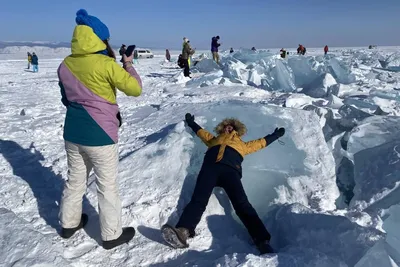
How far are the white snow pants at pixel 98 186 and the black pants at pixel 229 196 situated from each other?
Answer: 51 centimetres

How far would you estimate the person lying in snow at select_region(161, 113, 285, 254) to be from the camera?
8.11 ft

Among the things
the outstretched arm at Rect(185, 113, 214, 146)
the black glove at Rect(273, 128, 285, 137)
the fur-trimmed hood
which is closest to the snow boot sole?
the outstretched arm at Rect(185, 113, 214, 146)

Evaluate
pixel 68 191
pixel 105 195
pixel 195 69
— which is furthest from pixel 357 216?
pixel 195 69

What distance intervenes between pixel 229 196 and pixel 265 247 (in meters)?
0.57

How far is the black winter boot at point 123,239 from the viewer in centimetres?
244

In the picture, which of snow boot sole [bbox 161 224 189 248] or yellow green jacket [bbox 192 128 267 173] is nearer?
snow boot sole [bbox 161 224 189 248]

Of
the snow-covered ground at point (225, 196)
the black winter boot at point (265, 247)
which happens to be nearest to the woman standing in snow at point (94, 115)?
the snow-covered ground at point (225, 196)

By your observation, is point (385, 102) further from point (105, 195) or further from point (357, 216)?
point (105, 195)

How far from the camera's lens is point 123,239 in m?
2.51

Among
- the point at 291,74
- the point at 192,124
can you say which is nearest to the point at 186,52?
the point at 291,74

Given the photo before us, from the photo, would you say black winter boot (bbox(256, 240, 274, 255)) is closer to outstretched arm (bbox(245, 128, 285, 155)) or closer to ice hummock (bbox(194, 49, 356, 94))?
outstretched arm (bbox(245, 128, 285, 155))

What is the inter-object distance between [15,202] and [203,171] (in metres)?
1.66

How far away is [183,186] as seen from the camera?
3.16 metres

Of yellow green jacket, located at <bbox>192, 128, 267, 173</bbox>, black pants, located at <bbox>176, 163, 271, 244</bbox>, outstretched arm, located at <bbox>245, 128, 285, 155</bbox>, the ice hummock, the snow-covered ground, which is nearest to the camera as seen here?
the snow-covered ground
